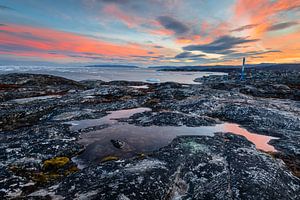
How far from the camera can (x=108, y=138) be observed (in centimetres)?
2073

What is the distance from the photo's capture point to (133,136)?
2148cm

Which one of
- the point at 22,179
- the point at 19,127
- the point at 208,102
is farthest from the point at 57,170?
the point at 208,102

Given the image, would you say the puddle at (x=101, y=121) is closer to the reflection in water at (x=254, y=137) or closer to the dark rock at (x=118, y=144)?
the dark rock at (x=118, y=144)

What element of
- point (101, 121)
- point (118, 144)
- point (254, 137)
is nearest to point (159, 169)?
point (118, 144)

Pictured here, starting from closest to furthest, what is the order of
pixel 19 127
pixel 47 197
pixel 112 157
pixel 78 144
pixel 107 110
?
pixel 47 197 < pixel 112 157 < pixel 78 144 < pixel 19 127 < pixel 107 110

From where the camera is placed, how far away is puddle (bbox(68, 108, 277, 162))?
17.4m

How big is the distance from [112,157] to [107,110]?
64.3 feet

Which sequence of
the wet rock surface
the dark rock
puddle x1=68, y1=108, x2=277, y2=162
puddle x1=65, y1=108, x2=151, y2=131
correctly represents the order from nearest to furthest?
the wet rock surface < puddle x1=68, y1=108, x2=277, y2=162 < the dark rock < puddle x1=65, y1=108, x2=151, y2=131

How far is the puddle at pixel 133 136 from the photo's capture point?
17.4 metres

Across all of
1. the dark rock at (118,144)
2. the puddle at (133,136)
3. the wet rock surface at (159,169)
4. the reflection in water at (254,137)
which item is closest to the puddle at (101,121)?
the puddle at (133,136)

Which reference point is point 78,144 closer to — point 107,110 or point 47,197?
point 47,197

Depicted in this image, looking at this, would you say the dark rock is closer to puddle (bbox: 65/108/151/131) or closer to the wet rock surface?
the wet rock surface

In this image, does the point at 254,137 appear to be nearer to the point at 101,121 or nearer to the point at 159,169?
the point at 159,169

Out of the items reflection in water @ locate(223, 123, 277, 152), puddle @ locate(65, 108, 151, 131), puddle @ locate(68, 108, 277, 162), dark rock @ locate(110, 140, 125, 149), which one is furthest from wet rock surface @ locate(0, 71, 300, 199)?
dark rock @ locate(110, 140, 125, 149)
